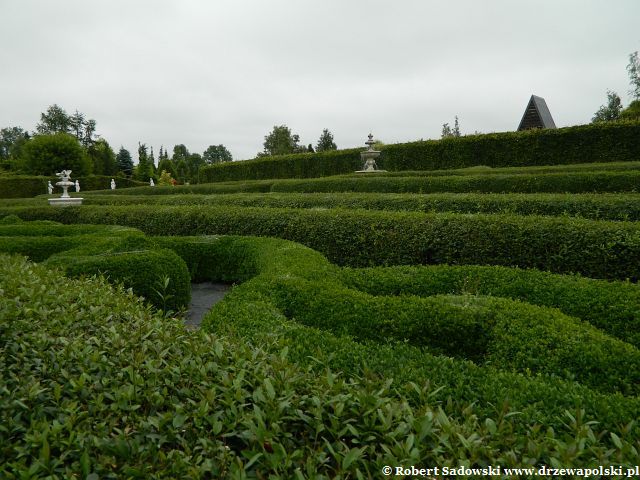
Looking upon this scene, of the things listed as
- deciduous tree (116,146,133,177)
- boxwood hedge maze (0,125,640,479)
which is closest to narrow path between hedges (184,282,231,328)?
boxwood hedge maze (0,125,640,479)

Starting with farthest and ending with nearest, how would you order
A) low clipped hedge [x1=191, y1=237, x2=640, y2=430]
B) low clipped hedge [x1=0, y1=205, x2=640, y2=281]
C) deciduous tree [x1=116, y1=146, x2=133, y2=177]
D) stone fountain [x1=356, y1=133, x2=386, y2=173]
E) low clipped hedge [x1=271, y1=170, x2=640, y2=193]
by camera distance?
deciduous tree [x1=116, y1=146, x2=133, y2=177] < stone fountain [x1=356, y1=133, x2=386, y2=173] < low clipped hedge [x1=271, y1=170, x2=640, y2=193] < low clipped hedge [x1=0, y1=205, x2=640, y2=281] < low clipped hedge [x1=191, y1=237, x2=640, y2=430]

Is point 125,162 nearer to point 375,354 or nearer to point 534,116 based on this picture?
point 534,116

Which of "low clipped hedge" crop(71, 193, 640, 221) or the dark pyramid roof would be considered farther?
the dark pyramid roof

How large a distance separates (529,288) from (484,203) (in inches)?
156

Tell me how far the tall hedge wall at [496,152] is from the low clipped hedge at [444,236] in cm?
1532

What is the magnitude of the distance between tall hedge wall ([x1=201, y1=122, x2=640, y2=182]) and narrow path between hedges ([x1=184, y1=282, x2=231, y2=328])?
56.3ft

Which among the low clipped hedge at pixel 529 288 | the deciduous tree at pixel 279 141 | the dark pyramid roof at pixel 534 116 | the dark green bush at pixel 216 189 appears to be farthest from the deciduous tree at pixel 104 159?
the low clipped hedge at pixel 529 288

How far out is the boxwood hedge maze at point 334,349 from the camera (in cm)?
167

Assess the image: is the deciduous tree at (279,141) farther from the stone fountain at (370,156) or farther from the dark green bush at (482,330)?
the dark green bush at (482,330)

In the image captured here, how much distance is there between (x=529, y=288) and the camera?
489 cm

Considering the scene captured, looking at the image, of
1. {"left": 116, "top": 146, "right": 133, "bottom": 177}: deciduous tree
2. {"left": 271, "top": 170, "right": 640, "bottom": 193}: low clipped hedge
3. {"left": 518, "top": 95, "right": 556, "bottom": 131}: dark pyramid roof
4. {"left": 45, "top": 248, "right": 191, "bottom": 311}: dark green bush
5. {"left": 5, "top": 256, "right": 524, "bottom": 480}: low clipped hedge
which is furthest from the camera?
{"left": 116, "top": 146, "right": 133, "bottom": 177}: deciduous tree

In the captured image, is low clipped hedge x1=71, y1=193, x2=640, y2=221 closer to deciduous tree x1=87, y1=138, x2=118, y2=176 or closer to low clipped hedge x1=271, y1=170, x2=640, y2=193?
low clipped hedge x1=271, y1=170, x2=640, y2=193

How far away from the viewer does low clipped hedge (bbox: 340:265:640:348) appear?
4.20 meters

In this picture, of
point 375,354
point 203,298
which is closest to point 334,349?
point 375,354
